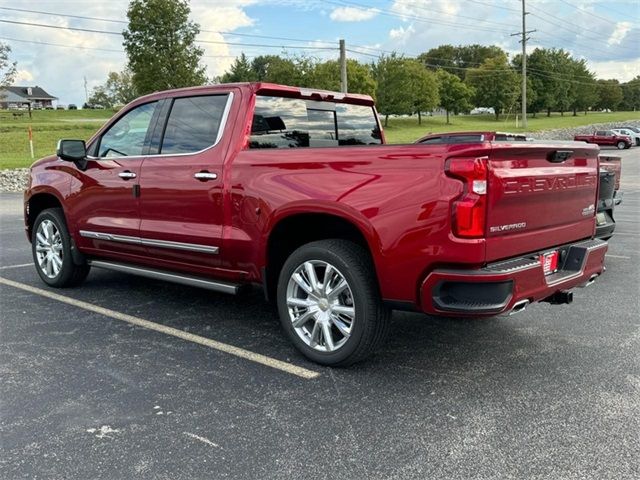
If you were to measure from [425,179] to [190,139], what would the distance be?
2.22 m

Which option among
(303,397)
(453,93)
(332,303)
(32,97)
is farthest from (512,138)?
(32,97)

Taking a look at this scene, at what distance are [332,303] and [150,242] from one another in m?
1.93

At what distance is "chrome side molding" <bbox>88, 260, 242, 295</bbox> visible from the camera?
4564 millimetres

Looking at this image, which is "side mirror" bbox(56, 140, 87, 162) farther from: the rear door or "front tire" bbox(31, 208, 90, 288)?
the rear door

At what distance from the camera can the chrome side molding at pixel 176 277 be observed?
4.56 metres

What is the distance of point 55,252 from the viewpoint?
20.1 ft

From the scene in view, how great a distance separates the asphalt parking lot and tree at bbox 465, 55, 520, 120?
8586cm

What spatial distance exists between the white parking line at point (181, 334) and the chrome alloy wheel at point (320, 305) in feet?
0.71

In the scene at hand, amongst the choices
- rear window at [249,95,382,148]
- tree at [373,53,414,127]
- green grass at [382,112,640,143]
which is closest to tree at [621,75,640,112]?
green grass at [382,112,640,143]

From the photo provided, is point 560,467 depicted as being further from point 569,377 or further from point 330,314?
point 330,314

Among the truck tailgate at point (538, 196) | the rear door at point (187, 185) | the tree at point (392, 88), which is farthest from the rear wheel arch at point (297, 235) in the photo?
the tree at point (392, 88)

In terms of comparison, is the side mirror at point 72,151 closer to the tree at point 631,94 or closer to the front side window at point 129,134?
the front side window at point 129,134

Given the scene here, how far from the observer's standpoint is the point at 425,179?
3.35m

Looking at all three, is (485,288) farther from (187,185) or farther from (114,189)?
(114,189)
